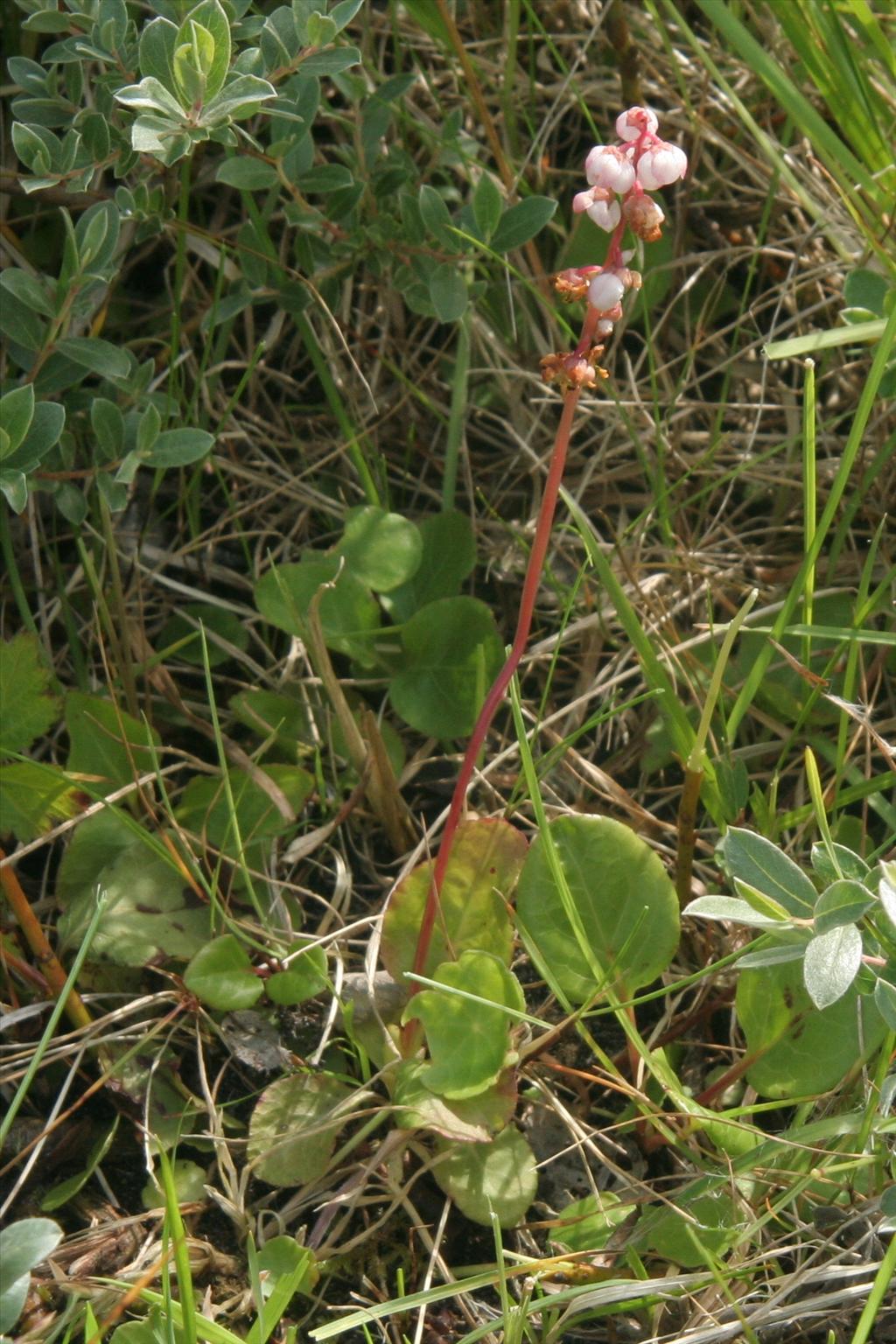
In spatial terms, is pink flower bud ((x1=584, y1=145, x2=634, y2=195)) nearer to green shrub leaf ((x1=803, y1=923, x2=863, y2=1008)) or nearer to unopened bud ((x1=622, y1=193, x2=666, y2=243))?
unopened bud ((x1=622, y1=193, x2=666, y2=243))

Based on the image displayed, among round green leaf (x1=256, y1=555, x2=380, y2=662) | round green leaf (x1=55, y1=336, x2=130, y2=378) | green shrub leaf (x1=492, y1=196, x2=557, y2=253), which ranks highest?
green shrub leaf (x1=492, y1=196, x2=557, y2=253)

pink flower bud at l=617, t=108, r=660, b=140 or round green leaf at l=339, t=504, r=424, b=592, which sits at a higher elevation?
pink flower bud at l=617, t=108, r=660, b=140

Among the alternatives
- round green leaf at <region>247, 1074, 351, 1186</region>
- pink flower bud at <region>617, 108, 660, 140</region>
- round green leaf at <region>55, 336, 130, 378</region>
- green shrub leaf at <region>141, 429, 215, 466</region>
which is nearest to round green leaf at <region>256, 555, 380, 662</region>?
green shrub leaf at <region>141, 429, 215, 466</region>

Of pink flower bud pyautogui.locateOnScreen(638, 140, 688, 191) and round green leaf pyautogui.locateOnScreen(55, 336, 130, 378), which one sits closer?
pink flower bud pyautogui.locateOnScreen(638, 140, 688, 191)

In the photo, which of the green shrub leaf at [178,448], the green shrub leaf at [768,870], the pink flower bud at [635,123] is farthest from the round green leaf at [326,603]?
the pink flower bud at [635,123]

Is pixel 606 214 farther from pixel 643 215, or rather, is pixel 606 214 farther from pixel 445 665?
pixel 445 665

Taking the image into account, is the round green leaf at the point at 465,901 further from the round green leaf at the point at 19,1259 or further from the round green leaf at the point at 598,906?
the round green leaf at the point at 19,1259
